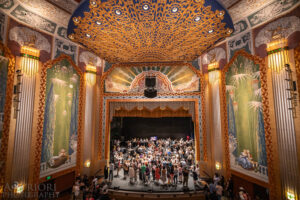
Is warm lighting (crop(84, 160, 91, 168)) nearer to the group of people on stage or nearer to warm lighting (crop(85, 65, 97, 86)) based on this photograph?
the group of people on stage

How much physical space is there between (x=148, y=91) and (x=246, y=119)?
17.5 feet

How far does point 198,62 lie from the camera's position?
1003 centimetres

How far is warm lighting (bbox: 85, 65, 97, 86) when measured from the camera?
31.4ft

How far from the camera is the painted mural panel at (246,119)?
6.74m

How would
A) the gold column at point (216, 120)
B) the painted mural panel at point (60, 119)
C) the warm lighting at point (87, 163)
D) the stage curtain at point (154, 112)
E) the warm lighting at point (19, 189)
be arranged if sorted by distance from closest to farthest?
the warm lighting at point (19, 189), the painted mural panel at point (60, 119), the gold column at point (216, 120), the warm lighting at point (87, 163), the stage curtain at point (154, 112)

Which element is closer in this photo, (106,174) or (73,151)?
(73,151)

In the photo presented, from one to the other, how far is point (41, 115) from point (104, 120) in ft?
12.2

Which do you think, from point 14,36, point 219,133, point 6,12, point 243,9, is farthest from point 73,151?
point 243,9

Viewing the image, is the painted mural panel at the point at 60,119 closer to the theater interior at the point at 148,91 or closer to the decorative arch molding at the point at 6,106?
the theater interior at the point at 148,91

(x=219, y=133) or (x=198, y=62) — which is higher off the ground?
(x=198, y=62)

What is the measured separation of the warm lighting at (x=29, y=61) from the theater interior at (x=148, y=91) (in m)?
0.04

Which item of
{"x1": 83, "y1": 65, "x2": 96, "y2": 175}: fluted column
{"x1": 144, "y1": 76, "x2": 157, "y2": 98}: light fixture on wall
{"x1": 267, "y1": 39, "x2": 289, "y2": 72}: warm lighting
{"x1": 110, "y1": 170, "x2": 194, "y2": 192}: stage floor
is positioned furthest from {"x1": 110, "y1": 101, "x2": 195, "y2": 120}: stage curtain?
{"x1": 267, "y1": 39, "x2": 289, "y2": 72}: warm lighting

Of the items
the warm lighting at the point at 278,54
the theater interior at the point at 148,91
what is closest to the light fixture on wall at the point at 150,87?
the theater interior at the point at 148,91

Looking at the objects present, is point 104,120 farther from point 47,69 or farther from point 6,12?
point 6,12
